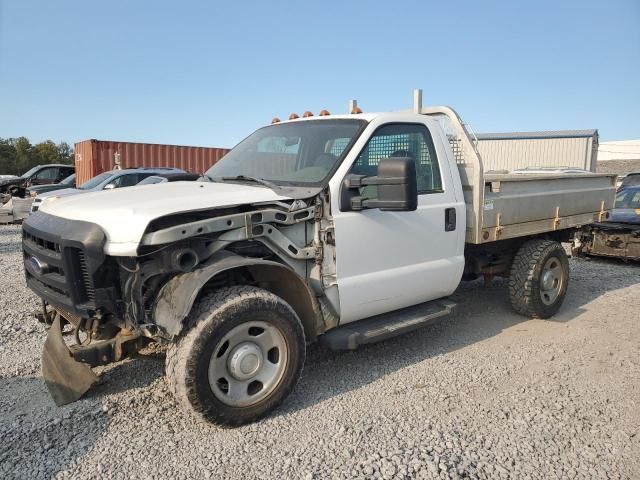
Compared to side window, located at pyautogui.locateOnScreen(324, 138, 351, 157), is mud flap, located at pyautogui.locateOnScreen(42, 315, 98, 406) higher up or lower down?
lower down

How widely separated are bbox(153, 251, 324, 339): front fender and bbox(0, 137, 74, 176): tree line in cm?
4874

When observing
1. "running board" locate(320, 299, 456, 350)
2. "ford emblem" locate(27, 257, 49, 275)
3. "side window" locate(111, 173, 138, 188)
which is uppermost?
"side window" locate(111, 173, 138, 188)

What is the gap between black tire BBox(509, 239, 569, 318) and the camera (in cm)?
532

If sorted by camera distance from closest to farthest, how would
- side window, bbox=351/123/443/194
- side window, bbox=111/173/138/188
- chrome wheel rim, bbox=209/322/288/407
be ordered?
chrome wheel rim, bbox=209/322/288/407
side window, bbox=351/123/443/194
side window, bbox=111/173/138/188

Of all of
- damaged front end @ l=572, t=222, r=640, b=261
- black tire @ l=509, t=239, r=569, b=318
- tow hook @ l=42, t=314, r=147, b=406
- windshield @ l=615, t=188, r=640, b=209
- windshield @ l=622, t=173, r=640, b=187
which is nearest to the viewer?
tow hook @ l=42, t=314, r=147, b=406

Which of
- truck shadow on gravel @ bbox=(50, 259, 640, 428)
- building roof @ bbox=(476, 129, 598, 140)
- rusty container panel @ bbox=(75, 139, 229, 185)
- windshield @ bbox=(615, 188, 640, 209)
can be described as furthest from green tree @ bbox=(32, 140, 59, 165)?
truck shadow on gravel @ bbox=(50, 259, 640, 428)

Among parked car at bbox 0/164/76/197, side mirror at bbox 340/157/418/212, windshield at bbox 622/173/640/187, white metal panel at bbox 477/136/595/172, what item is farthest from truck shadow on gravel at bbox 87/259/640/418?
white metal panel at bbox 477/136/595/172

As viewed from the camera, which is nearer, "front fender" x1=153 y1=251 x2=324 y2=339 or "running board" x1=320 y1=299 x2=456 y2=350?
"front fender" x1=153 y1=251 x2=324 y2=339

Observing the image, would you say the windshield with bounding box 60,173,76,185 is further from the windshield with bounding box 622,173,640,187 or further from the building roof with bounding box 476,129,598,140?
the building roof with bounding box 476,129,598,140

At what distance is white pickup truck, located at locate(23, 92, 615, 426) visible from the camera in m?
2.99

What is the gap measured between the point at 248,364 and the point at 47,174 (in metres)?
21.3

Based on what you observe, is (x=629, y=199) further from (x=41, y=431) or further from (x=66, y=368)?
(x=41, y=431)

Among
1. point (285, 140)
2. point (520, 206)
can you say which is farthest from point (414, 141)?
point (520, 206)

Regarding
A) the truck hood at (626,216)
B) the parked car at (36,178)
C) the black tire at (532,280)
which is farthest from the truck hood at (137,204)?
the parked car at (36,178)
